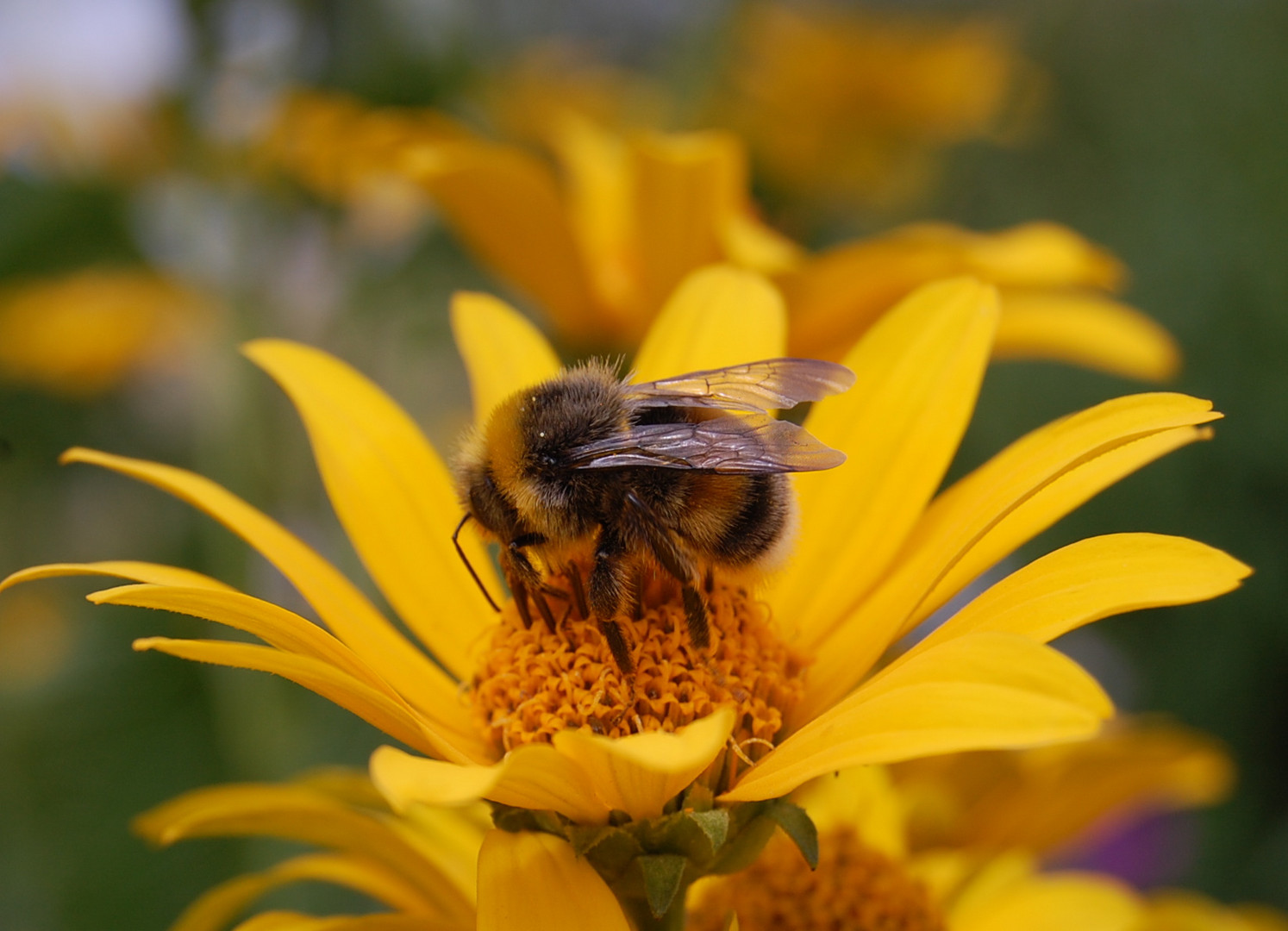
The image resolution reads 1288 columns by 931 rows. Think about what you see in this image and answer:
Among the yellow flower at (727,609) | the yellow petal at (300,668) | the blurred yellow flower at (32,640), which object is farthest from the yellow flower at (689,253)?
the blurred yellow flower at (32,640)

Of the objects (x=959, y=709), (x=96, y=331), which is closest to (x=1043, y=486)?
(x=959, y=709)

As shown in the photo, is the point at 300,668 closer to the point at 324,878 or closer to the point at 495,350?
the point at 324,878

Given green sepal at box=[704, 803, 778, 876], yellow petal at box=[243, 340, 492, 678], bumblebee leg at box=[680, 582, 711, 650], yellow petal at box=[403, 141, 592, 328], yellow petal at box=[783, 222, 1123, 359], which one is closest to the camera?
green sepal at box=[704, 803, 778, 876]

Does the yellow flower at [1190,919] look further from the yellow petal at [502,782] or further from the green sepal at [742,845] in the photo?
the yellow petal at [502,782]

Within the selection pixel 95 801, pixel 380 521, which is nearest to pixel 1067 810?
pixel 380 521

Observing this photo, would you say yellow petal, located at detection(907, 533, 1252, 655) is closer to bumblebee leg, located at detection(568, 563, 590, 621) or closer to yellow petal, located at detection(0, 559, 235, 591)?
bumblebee leg, located at detection(568, 563, 590, 621)

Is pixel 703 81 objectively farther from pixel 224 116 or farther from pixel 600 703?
pixel 600 703

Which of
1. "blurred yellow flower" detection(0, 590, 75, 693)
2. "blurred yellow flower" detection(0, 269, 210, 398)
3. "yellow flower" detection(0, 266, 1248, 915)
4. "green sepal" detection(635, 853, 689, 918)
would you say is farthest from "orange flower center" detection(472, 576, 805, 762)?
"blurred yellow flower" detection(0, 269, 210, 398)
